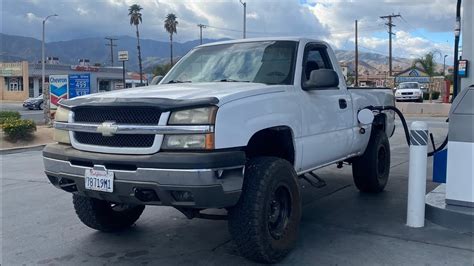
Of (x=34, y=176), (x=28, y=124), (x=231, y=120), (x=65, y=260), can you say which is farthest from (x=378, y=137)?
(x=28, y=124)

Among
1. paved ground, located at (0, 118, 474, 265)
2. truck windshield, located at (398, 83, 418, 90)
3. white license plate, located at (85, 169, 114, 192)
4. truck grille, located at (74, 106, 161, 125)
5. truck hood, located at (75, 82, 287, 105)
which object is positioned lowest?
paved ground, located at (0, 118, 474, 265)

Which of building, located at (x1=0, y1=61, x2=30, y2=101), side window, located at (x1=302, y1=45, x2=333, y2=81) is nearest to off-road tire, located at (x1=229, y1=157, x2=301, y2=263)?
side window, located at (x1=302, y1=45, x2=333, y2=81)

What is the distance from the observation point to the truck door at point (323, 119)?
16.3 ft

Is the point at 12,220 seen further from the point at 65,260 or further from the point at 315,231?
Answer: the point at 315,231

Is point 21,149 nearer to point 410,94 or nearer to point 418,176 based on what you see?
point 418,176

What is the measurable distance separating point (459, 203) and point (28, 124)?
1330 cm

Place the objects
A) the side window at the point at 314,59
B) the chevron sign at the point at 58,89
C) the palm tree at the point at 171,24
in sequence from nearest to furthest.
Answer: the side window at the point at 314,59 < the chevron sign at the point at 58,89 < the palm tree at the point at 171,24

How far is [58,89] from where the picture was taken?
1911cm

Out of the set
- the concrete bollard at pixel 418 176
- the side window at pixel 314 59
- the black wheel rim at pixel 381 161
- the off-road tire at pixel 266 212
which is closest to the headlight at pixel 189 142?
the off-road tire at pixel 266 212

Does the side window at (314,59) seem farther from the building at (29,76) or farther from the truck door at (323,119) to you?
the building at (29,76)

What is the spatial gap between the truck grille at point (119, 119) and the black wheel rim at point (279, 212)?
117cm

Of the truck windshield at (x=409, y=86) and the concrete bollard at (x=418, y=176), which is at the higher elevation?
the truck windshield at (x=409, y=86)

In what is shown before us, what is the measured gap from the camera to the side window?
5.38m

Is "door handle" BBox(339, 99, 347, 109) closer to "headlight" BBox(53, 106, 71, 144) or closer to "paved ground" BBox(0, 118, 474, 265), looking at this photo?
"paved ground" BBox(0, 118, 474, 265)
